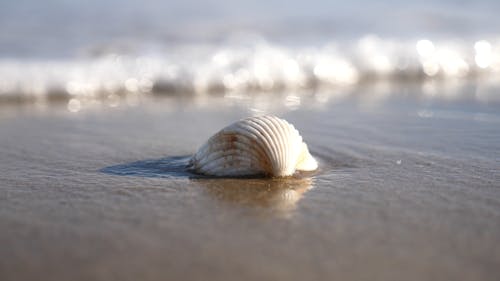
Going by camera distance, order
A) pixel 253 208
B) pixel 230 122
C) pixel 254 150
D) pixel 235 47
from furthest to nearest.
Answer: pixel 235 47 → pixel 230 122 → pixel 254 150 → pixel 253 208

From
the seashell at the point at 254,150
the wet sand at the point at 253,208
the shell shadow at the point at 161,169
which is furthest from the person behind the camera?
the shell shadow at the point at 161,169

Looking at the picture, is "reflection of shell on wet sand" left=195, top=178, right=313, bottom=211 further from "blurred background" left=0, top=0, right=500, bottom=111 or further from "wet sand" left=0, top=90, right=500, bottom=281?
"blurred background" left=0, top=0, right=500, bottom=111

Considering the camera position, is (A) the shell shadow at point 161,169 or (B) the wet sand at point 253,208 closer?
(B) the wet sand at point 253,208

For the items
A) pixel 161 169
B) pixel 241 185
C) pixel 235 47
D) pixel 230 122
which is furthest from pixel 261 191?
pixel 235 47

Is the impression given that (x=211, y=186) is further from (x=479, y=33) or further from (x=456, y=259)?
(x=479, y=33)

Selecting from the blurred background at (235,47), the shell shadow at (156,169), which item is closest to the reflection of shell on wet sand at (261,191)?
the shell shadow at (156,169)

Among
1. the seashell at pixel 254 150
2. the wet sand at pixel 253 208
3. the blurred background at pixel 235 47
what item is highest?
the blurred background at pixel 235 47

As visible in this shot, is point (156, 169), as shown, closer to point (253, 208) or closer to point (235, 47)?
point (253, 208)

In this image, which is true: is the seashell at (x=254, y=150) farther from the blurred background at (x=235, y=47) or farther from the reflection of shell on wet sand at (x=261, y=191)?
the blurred background at (x=235, y=47)
